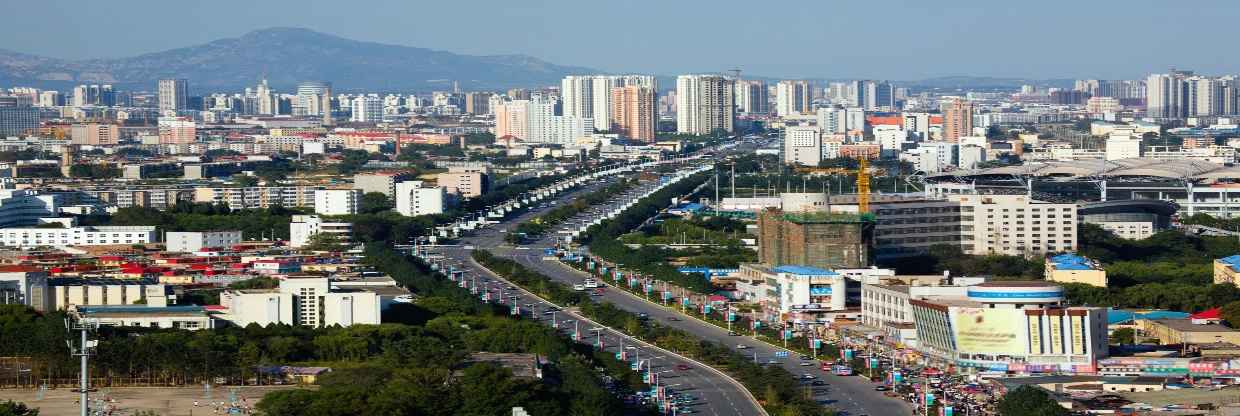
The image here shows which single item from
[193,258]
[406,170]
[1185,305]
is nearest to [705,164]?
[406,170]

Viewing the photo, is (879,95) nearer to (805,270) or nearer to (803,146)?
(803,146)

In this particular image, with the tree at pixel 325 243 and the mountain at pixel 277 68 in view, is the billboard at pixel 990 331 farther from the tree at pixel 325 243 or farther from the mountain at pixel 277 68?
the mountain at pixel 277 68

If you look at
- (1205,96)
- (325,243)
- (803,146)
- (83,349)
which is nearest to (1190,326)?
(83,349)

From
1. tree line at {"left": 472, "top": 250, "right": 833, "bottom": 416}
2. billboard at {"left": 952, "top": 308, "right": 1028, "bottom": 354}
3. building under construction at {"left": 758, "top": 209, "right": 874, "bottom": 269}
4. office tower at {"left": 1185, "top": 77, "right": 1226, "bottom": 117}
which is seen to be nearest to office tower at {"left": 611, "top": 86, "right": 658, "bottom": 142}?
office tower at {"left": 1185, "top": 77, "right": 1226, "bottom": 117}

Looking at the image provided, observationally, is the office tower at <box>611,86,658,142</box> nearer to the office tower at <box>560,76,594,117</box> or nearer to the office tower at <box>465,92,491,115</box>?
the office tower at <box>560,76,594,117</box>

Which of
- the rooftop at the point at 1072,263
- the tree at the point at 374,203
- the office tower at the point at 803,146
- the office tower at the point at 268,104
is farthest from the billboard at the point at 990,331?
the office tower at the point at 268,104
